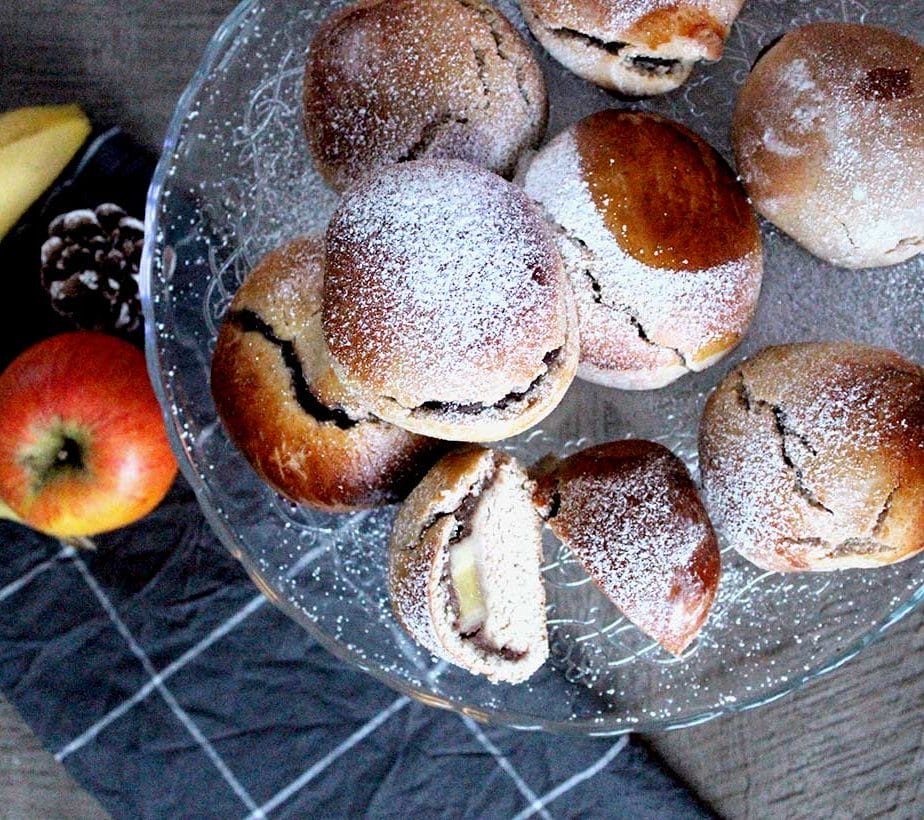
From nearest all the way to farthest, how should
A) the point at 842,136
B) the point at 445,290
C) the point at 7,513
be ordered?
the point at 445,290, the point at 842,136, the point at 7,513

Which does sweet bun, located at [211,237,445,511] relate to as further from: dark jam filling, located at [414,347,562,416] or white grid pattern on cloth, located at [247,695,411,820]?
white grid pattern on cloth, located at [247,695,411,820]

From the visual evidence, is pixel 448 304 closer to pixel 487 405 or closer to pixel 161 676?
pixel 487 405

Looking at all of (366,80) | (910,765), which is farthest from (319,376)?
(910,765)

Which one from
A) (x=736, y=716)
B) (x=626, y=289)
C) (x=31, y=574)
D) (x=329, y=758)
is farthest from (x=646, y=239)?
(x=31, y=574)

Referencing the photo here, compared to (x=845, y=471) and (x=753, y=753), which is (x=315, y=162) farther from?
(x=753, y=753)

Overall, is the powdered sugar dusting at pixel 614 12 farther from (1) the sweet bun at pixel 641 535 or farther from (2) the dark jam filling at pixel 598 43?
(1) the sweet bun at pixel 641 535

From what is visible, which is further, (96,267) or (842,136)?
(96,267)
